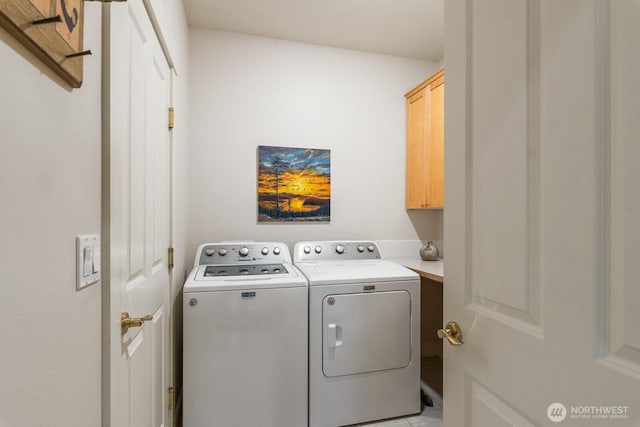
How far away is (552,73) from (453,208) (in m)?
0.41

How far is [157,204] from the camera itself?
136 cm

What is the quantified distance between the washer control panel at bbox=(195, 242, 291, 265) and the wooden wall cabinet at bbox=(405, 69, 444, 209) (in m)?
1.29

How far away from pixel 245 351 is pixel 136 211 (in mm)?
1045

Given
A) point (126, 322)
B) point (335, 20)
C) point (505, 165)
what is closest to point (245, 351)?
point (126, 322)

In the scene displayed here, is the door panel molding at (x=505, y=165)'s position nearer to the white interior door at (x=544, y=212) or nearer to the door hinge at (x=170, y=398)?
the white interior door at (x=544, y=212)

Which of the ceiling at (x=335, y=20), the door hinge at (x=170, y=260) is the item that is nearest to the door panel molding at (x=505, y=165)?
the door hinge at (x=170, y=260)

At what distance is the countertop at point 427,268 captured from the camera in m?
1.95

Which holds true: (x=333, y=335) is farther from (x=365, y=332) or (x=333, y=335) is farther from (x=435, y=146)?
(x=435, y=146)

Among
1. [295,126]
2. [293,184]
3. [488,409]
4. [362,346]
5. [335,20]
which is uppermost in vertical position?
[335,20]

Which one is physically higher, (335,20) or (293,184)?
(335,20)

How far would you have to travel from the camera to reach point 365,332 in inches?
73.0

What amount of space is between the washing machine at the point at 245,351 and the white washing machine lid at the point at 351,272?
146 mm

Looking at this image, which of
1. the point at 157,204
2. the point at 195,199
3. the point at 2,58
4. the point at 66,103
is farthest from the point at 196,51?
the point at 2,58

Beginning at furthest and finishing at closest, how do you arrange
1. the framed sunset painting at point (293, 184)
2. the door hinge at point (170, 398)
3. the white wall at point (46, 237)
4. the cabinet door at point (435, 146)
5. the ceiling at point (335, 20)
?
1. the framed sunset painting at point (293, 184)
2. the cabinet door at point (435, 146)
3. the ceiling at point (335, 20)
4. the door hinge at point (170, 398)
5. the white wall at point (46, 237)
